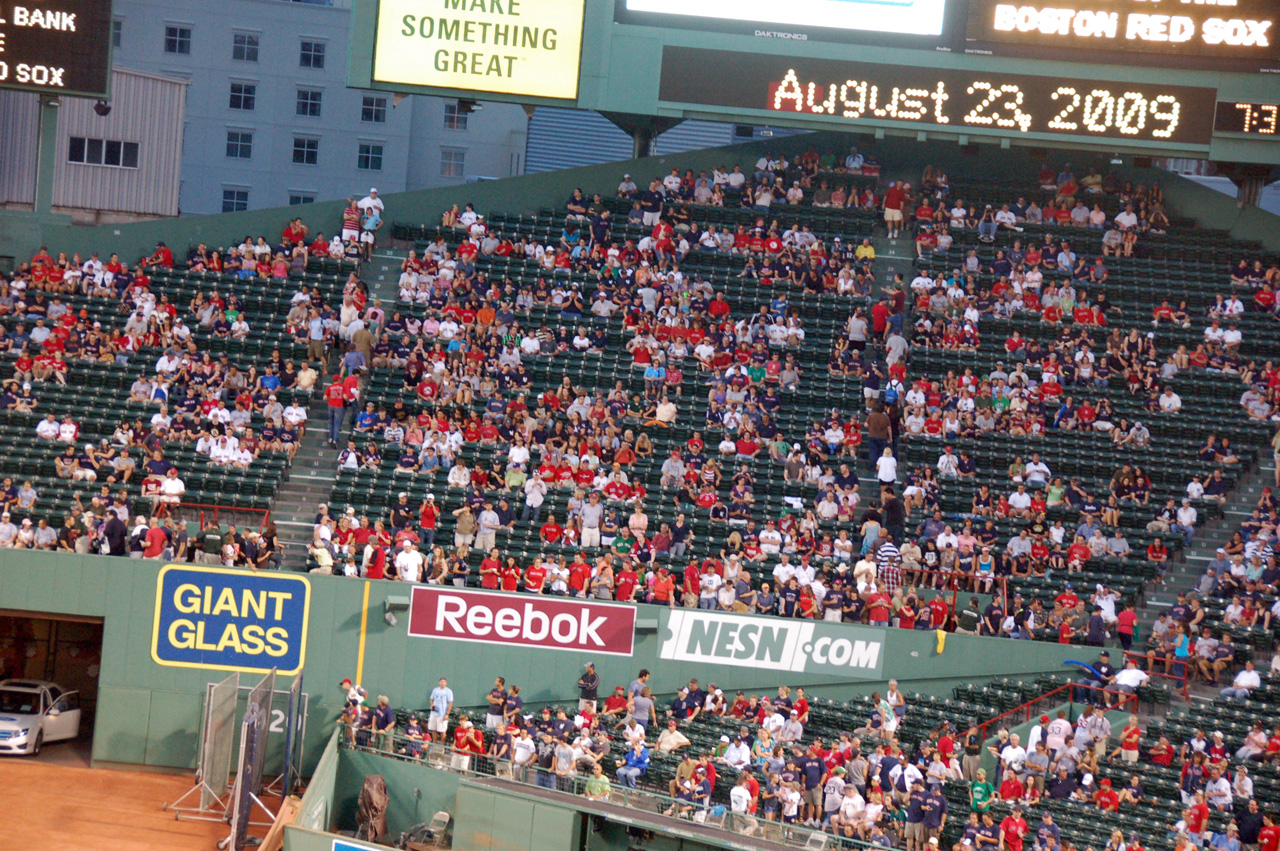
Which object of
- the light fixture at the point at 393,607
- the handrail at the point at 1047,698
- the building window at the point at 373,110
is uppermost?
the building window at the point at 373,110

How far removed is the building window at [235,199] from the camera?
4941cm

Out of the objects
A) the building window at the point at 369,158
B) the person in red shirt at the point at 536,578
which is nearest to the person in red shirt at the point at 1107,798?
the person in red shirt at the point at 536,578

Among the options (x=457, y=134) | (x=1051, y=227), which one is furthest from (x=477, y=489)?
(x=457, y=134)

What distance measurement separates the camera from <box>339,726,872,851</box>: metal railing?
1852cm

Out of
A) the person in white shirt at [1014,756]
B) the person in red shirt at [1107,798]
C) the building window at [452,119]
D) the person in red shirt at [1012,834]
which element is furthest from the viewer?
the building window at [452,119]

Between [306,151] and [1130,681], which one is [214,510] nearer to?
[1130,681]

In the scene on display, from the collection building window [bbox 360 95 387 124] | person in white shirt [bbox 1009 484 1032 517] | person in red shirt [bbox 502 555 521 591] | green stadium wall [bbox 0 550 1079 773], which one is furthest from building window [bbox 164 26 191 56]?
person in white shirt [bbox 1009 484 1032 517]

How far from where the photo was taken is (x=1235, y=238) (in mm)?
32250

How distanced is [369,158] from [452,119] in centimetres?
319

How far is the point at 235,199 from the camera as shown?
163 ft

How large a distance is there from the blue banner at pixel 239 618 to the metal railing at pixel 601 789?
2035 millimetres

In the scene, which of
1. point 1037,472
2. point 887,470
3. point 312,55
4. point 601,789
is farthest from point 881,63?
point 312,55

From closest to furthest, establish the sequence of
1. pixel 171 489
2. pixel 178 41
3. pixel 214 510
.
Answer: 1. pixel 171 489
2. pixel 214 510
3. pixel 178 41

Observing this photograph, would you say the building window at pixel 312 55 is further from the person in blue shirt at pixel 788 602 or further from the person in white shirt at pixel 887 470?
the person in blue shirt at pixel 788 602
